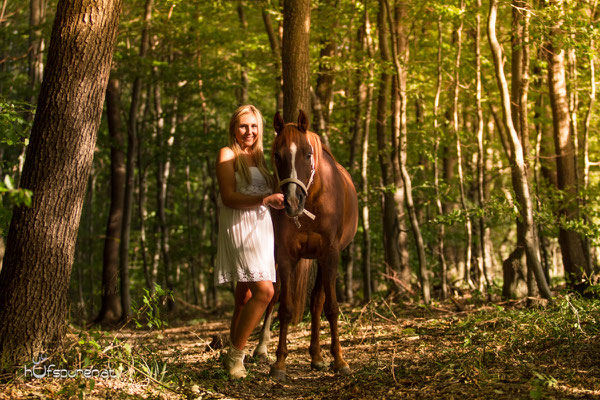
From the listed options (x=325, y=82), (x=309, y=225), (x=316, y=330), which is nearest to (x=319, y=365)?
(x=316, y=330)

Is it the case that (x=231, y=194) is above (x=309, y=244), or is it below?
above

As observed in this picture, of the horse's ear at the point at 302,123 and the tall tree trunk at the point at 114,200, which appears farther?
the tall tree trunk at the point at 114,200

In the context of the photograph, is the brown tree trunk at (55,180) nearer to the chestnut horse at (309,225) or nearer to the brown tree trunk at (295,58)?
the chestnut horse at (309,225)

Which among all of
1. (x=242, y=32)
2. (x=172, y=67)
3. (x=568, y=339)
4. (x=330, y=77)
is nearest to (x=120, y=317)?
(x=172, y=67)

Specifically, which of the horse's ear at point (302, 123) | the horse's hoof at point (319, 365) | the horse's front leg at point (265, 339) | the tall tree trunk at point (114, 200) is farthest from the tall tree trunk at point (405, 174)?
the tall tree trunk at point (114, 200)

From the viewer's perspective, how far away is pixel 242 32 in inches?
631

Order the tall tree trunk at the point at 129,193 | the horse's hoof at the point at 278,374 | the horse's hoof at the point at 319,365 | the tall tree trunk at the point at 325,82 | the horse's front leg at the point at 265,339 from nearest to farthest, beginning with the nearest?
the horse's hoof at the point at 278,374
the horse's hoof at the point at 319,365
the horse's front leg at the point at 265,339
the tall tree trunk at the point at 325,82
the tall tree trunk at the point at 129,193

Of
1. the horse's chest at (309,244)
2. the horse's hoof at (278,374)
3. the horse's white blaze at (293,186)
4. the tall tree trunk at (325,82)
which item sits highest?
the tall tree trunk at (325,82)

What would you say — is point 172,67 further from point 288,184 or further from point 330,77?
point 288,184

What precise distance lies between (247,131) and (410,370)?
263cm

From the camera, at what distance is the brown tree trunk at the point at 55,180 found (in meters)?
4.24

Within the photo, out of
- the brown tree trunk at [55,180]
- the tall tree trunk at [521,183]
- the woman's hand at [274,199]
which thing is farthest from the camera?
the tall tree trunk at [521,183]

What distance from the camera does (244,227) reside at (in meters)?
4.87

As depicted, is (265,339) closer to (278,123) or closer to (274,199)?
(274,199)
